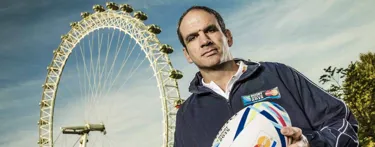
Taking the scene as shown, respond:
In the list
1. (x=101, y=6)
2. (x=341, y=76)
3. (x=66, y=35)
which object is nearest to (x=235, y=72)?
(x=341, y=76)

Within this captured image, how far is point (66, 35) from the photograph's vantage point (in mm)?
32625

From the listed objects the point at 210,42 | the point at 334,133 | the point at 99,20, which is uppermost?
the point at 99,20

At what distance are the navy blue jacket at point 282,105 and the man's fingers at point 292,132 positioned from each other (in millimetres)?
229

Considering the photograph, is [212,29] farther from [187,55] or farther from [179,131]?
[179,131]

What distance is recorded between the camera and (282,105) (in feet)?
8.57

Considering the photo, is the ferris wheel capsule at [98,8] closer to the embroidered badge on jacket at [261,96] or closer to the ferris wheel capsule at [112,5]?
the ferris wheel capsule at [112,5]

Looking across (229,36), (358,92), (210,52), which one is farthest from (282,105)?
(358,92)

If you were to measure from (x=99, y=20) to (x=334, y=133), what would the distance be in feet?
91.7

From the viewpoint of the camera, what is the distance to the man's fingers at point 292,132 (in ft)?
6.46

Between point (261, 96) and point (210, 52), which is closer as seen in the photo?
point (261, 96)

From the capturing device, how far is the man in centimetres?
252

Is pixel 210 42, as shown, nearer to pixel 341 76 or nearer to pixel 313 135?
pixel 313 135

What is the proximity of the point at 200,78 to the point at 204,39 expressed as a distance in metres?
0.47

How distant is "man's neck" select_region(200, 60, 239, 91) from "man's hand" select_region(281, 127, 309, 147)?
92 cm
